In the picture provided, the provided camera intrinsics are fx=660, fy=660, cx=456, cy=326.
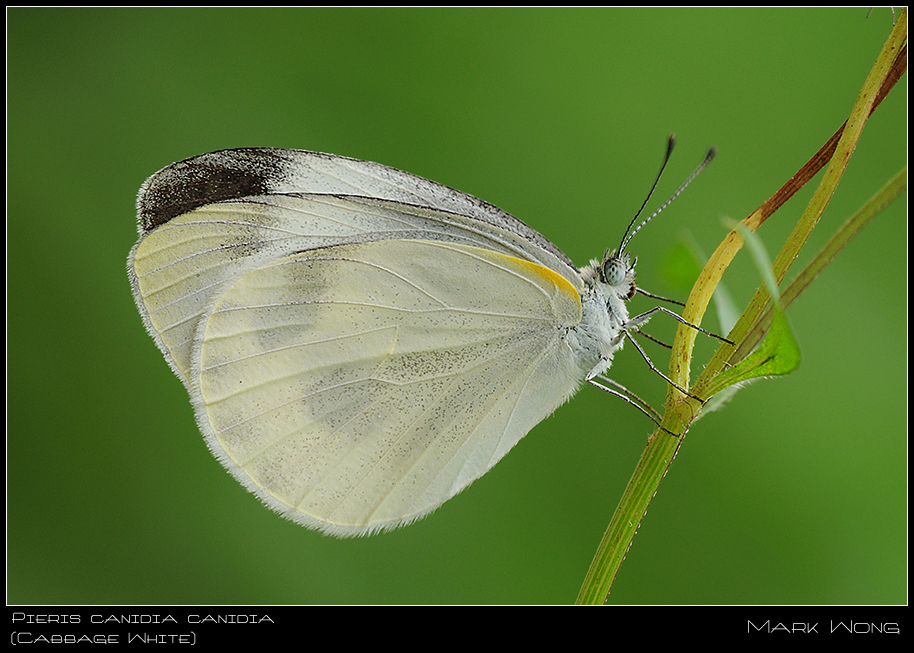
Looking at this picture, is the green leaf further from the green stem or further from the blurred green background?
the blurred green background

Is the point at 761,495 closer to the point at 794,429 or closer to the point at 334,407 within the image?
the point at 794,429

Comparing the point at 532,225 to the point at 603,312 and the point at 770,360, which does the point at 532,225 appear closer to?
the point at 603,312

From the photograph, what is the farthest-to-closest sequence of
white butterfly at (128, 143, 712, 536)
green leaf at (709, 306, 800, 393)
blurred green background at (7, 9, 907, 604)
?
blurred green background at (7, 9, 907, 604) → white butterfly at (128, 143, 712, 536) → green leaf at (709, 306, 800, 393)

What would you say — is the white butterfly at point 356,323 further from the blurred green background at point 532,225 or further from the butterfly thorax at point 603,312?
the blurred green background at point 532,225

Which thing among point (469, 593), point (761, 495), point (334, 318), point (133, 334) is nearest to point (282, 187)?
point (334, 318)

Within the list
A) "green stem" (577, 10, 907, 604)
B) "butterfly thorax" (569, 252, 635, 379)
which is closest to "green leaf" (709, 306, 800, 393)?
"green stem" (577, 10, 907, 604)

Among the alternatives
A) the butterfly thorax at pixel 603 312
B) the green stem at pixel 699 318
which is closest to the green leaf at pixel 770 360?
the green stem at pixel 699 318
